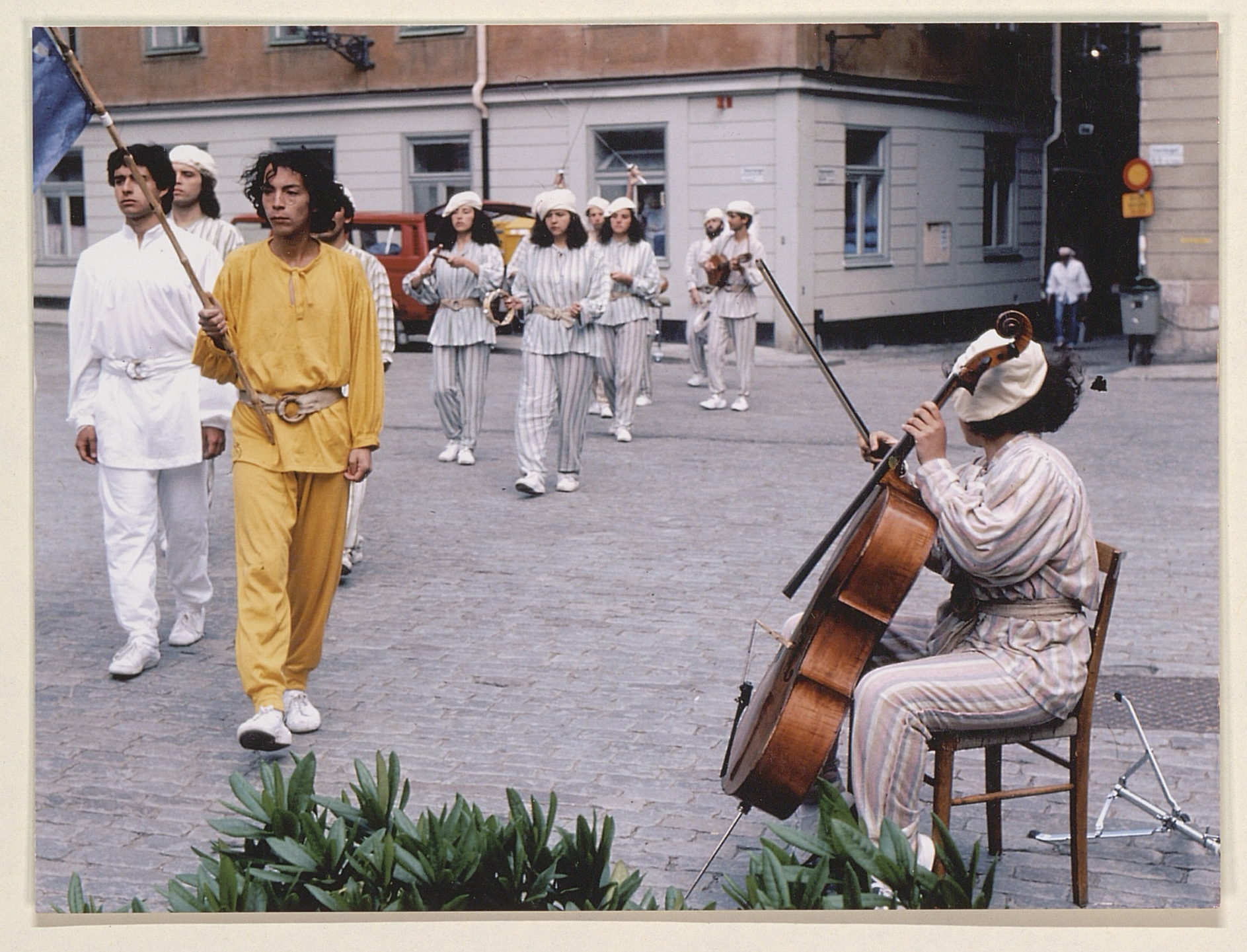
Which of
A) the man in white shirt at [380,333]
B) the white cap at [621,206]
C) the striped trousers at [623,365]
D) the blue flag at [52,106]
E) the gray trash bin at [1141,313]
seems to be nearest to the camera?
the blue flag at [52,106]

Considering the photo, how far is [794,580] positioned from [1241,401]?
122 cm

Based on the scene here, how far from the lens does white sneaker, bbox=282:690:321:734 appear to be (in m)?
5.63

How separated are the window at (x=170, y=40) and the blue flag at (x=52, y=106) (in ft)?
0.95

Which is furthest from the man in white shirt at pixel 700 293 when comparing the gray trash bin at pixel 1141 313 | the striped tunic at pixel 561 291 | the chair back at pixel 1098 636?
the chair back at pixel 1098 636

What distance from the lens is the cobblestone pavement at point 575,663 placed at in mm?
4629

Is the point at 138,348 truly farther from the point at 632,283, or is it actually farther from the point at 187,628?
the point at 632,283

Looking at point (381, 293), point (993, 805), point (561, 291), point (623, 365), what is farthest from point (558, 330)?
point (993, 805)

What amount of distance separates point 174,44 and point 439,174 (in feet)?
28.9

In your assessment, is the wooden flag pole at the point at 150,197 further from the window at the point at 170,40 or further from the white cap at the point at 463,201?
the white cap at the point at 463,201

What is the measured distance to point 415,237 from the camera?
14.8m

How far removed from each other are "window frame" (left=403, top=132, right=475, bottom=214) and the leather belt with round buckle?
6783 millimetres

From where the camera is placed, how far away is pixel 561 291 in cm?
1067

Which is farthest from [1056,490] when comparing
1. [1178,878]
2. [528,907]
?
[528,907]

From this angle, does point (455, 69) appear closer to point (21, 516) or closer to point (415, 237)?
point (21, 516)
